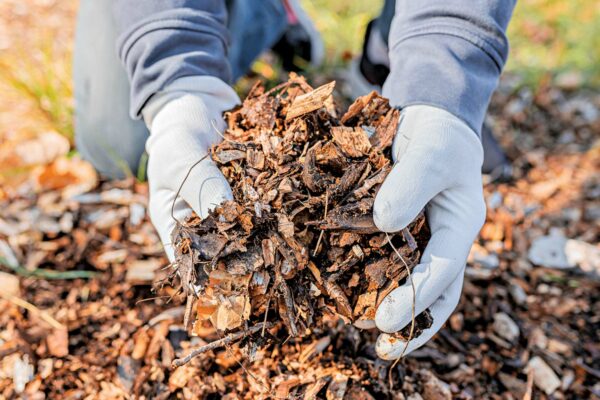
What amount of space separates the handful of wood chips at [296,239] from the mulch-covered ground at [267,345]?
20cm

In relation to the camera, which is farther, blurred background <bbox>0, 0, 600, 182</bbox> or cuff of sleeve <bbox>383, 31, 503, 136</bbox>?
blurred background <bbox>0, 0, 600, 182</bbox>

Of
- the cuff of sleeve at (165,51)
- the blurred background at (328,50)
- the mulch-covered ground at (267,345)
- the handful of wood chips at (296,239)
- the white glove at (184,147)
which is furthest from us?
the blurred background at (328,50)

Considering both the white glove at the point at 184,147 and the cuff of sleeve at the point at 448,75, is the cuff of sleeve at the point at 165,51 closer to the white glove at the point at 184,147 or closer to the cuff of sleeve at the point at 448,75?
the white glove at the point at 184,147

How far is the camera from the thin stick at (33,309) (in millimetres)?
2029

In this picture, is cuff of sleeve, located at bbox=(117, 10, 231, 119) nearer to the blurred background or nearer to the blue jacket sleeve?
the blue jacket sleeve

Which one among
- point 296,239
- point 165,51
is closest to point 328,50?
point 165,51

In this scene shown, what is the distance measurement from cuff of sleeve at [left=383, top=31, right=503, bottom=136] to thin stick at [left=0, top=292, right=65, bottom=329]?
1677mm

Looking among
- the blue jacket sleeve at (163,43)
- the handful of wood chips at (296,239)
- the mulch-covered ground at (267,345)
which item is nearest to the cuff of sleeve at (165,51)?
the blue jacket sleeve at (163,43)

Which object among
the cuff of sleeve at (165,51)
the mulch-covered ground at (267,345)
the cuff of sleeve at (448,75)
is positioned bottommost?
the mulch-covered ground at (267,345)

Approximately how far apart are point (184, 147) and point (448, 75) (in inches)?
40.8

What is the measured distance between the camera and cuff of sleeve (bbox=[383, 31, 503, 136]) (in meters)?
1.84

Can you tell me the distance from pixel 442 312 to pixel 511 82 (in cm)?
270

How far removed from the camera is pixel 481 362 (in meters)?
1.99

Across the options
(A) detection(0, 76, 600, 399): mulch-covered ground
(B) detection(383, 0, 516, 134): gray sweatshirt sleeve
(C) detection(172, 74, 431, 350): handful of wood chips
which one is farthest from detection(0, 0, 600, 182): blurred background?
(C) detection(172, 74, 431, 350): handful of wood chips
